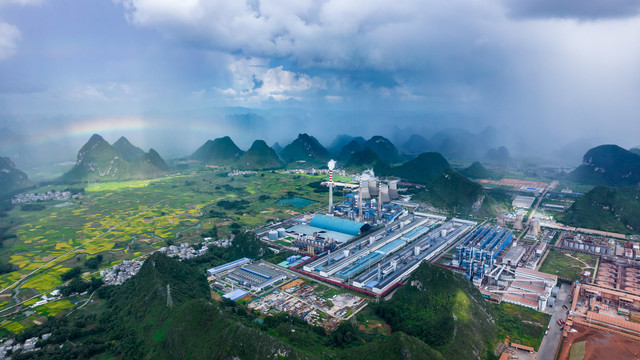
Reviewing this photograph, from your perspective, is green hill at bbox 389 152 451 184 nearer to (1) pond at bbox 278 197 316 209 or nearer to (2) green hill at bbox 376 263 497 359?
(1) pond at bbox 278 197 316 209

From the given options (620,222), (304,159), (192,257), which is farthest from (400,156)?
(192,257)

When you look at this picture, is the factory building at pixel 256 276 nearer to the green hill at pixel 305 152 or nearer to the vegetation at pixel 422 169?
the vegetation at pixel 422 169

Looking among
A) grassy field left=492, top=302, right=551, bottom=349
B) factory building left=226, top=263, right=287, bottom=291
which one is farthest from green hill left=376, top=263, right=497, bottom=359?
factory building left=226, top=263, right=287, bottom=291

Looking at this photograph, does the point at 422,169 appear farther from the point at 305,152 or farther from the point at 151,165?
the point at 151,165

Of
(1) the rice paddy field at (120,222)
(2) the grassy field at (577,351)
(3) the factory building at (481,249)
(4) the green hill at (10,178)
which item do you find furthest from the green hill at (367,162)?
(4) the green hill at (10,178)

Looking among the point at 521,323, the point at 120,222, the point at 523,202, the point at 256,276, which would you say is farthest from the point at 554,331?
the point at 120,222
